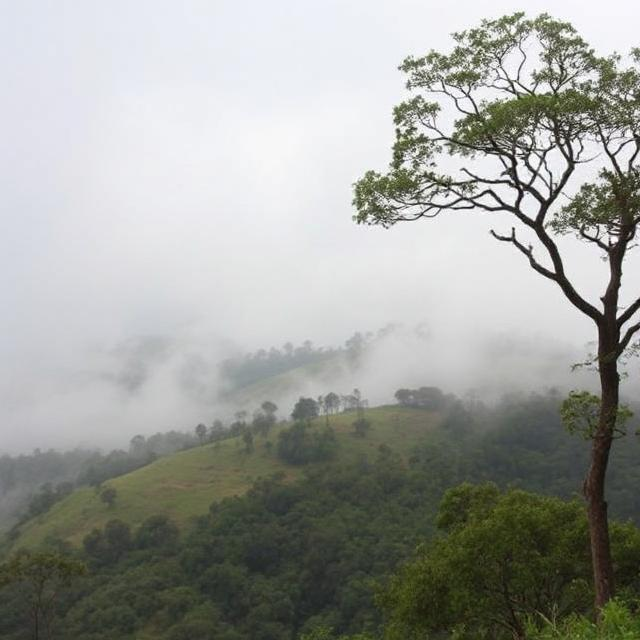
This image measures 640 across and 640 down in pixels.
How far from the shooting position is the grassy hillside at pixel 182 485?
15090 centimetres

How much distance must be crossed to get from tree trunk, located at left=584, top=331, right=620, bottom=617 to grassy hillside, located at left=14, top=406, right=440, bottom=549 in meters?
143

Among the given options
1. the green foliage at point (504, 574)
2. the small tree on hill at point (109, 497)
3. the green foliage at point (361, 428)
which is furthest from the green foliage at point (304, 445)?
the green foliage at point (504, 574)

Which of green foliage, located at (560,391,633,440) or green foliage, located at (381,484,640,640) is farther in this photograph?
green foliage, located at (381,484,640,640)

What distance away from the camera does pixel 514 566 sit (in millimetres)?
23062

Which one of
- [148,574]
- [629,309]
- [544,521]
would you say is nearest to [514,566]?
[544,521]

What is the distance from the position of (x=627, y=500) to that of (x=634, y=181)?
136518 mm

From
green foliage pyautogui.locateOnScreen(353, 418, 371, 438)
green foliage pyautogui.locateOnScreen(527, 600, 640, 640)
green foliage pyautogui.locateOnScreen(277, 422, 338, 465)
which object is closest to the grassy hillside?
green foliage pyautogui.locateOnScreen(353, 418, 371, 438)

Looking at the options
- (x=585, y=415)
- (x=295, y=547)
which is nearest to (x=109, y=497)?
(x=295, y=547)

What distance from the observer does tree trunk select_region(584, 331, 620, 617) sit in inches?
527

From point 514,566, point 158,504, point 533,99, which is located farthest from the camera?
point 158,504

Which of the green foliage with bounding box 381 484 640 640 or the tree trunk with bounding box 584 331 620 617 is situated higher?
the tree trunk with bounding box 584 331 620 617

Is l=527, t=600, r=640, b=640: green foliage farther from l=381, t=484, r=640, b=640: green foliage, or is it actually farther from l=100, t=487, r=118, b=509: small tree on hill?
l=100, t=487, r=118, b=509: small tree on hill

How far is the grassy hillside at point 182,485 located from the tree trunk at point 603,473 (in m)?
143

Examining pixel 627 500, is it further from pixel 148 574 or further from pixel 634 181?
pixel 634 181
